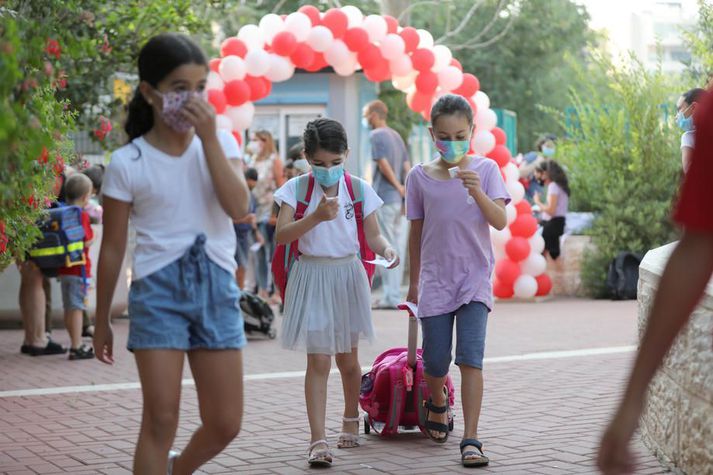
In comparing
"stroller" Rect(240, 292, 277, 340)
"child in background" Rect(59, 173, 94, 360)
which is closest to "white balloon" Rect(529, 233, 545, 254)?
"stroller" Rect(240, 292, 277, 340)

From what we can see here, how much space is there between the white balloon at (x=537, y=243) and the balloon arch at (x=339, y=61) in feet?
1.81

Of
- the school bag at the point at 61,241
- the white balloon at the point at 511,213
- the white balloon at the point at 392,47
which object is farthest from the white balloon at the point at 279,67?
the school bag at the point at 61,241

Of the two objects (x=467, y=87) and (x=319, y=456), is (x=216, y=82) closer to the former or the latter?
(x=467, y=87)

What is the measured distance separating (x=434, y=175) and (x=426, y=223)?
24 cm

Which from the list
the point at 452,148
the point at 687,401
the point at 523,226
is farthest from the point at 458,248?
the point at 523,226

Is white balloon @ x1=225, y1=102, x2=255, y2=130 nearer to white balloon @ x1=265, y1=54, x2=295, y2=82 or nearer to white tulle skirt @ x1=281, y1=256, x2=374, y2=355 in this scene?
white balloon @ x1=265, y1=54, x2=295, y2=82

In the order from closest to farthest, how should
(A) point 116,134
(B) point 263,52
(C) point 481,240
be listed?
(C) point 481,240 → (A) point 116,134 → (B) point 263,52

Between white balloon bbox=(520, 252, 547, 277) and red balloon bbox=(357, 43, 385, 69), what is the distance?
113 inches

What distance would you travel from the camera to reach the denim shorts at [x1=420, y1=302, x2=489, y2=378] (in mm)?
5879

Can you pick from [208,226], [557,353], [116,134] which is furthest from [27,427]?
[116,134]

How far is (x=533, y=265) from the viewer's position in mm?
14586

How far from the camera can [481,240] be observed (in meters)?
6.04

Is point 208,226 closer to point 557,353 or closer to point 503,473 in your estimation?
point 503,473

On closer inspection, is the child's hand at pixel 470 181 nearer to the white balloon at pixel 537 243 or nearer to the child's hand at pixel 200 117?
the child's hand at pixel 200 117
